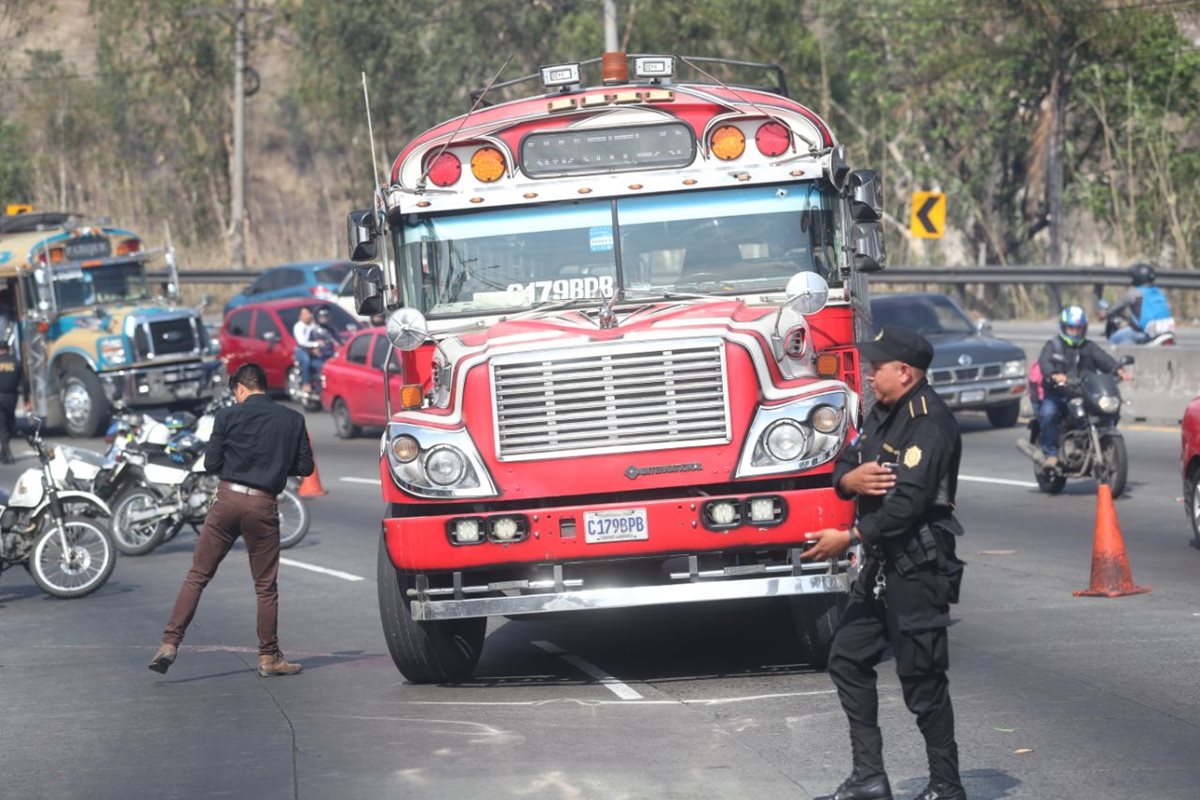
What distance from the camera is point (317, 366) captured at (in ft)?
97.9

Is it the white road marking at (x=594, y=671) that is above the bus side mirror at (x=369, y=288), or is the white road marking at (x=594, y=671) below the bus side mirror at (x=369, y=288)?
below

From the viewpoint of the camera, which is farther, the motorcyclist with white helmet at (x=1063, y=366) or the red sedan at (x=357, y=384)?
the red sedan at (x=357, y=384)

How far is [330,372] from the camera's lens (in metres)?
26.5

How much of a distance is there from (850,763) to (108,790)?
3107mm

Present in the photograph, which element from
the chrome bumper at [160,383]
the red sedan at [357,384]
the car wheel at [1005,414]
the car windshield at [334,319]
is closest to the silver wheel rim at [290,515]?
the red sedan at [357,384]

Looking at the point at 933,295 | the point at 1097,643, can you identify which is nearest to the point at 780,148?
the point at 1097,643

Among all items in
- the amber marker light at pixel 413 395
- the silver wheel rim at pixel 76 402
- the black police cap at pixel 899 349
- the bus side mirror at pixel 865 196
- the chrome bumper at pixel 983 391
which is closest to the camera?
the black police cap at pixel 899 349

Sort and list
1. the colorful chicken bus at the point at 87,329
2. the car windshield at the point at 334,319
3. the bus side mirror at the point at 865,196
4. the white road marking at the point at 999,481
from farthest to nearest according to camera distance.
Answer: the car windshield at the point at 334,319 → the colorful chicken bus at the point at 87,329 → the white road marking at the point at 999,481 → the bus side mirror at the point at 865,196

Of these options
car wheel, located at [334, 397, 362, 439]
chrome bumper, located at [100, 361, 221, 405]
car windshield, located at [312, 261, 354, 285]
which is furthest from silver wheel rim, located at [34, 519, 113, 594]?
car windshield, located at [312, 261, 354, 285]

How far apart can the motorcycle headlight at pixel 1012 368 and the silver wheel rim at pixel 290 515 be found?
9.26 metres

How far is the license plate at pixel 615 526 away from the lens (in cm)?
923

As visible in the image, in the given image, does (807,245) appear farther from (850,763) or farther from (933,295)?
(933,295)

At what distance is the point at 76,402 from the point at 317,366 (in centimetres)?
374

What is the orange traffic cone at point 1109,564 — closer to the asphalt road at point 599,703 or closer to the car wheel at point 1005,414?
the asphalt road at point 599,703
